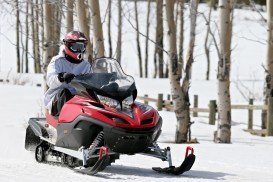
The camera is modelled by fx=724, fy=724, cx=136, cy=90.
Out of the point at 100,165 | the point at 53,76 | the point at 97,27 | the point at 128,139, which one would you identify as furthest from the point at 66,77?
the point at 97,27

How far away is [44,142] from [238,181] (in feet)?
9.09

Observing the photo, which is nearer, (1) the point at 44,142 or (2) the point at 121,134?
(2) the point at 121,134

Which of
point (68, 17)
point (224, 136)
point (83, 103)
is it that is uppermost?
point (68, 17)

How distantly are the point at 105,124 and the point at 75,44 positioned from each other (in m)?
1.41

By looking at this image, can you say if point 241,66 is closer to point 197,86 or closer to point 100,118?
point 197,86

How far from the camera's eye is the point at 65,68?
29.0 ft

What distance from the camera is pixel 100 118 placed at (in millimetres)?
7746

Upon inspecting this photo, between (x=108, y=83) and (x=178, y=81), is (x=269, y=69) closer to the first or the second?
(x=178, y=81)

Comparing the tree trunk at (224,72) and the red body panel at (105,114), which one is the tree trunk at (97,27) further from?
the red body panel at (105,114)

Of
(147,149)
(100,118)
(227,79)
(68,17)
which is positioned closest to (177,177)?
(147,149)

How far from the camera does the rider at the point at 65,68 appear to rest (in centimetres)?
856

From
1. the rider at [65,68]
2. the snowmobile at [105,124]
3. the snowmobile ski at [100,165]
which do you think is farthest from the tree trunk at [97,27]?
the snowmobile ski at [100,165]

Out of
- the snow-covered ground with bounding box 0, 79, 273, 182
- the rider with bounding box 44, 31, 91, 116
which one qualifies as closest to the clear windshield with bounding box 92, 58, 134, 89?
the rider with bounding box 44, 31, 91, 116

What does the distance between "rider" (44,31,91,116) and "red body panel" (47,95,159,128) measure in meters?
0.30
